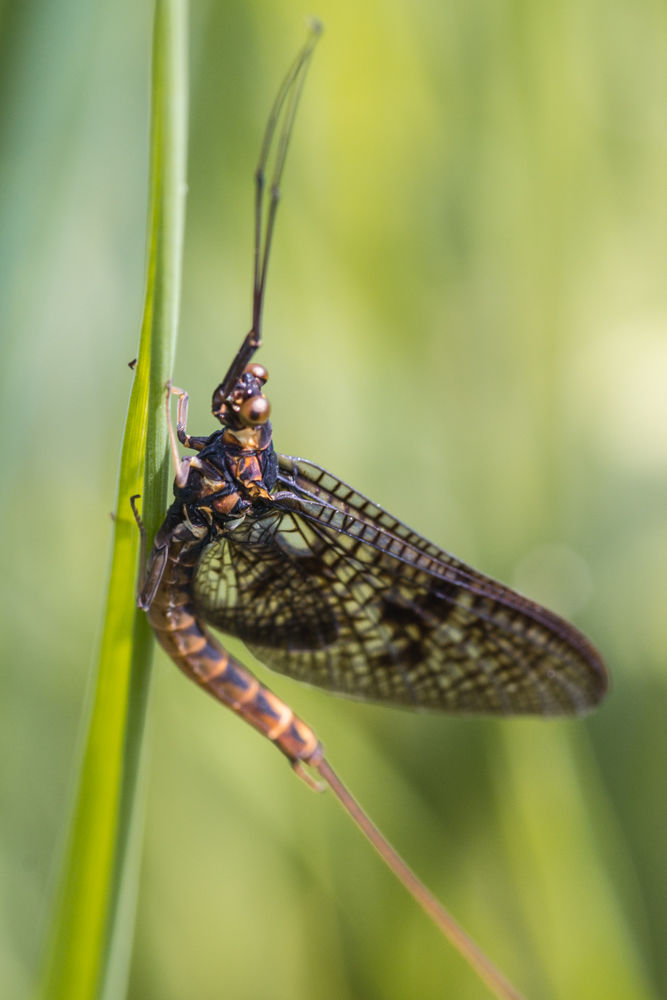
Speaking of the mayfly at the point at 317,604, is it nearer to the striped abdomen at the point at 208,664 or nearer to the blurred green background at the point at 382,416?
the striped abdomen at the point at 208,664

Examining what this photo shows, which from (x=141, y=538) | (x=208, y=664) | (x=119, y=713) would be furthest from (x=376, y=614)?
(x=119, y=713)

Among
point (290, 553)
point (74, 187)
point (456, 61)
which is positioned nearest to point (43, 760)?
point (290, 553)

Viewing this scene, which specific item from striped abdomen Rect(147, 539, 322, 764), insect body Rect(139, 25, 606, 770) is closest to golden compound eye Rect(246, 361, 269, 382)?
insect body Rect(139, 25, 606, 770)

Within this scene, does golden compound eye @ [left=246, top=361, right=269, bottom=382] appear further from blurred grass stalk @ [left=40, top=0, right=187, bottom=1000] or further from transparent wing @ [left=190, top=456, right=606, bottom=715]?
blurred grass stalk @ [left=40, top=0, right=187, bottom=1000]

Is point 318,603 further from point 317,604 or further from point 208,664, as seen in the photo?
point 208,664

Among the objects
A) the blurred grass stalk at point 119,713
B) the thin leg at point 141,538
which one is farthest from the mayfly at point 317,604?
the blurred grass stalk at point 119,713

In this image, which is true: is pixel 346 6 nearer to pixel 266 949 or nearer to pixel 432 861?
pixel 432 861

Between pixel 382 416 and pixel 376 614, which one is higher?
pixel 382 416
